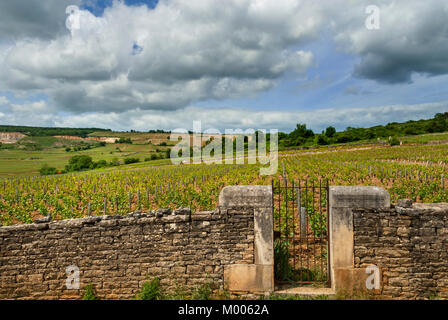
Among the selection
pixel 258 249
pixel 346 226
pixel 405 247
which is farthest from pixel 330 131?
pixel 258 249

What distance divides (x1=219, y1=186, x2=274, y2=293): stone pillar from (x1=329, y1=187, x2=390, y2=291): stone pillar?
1416 mm

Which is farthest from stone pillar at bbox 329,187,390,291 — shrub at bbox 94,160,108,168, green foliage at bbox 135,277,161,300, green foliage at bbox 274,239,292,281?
shrub at bbox 94,160,108,168

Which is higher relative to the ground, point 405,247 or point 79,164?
point 405,247

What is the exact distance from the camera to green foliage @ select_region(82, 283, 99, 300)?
6.13 meters

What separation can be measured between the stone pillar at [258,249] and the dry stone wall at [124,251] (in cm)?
14

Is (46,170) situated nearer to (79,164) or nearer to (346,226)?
Result: (79,164)

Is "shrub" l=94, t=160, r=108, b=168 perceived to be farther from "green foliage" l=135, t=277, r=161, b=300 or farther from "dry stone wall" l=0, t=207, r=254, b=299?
"green foliage" l=135, t=277, r=161, b=300

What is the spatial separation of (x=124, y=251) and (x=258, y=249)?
3.22 metres

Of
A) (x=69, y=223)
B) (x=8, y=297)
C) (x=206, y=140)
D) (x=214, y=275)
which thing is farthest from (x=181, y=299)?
(x=206, y=140)

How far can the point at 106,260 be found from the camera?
6199mm

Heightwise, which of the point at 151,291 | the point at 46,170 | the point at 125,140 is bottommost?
the point at 46,170

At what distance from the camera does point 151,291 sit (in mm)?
5984

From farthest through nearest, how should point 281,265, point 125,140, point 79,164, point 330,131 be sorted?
point 125,140 → point 330,131 → point 79,164 → point 281,265

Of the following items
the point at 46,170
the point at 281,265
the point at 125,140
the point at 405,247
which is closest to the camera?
the point at 405,247
